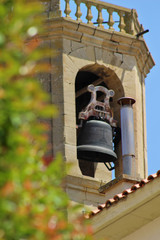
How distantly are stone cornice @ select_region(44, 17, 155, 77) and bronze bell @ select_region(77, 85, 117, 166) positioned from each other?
85 cm

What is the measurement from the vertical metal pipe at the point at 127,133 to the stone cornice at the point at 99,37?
1.35m

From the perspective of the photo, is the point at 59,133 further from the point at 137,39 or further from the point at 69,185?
the point at 137,39

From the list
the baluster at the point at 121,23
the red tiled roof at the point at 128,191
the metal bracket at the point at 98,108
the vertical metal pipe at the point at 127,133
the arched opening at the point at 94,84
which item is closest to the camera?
the red tiled roof at the point at 128,191

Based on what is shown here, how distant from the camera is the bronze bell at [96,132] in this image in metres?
14.8

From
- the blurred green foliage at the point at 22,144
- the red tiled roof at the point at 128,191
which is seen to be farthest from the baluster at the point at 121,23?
the blurred green foliage at the point at 22,144

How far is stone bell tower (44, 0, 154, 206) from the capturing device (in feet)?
50.4

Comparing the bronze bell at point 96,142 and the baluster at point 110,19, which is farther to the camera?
the baluster at point 110,19

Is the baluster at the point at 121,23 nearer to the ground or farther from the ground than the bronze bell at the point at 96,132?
farther from the ground

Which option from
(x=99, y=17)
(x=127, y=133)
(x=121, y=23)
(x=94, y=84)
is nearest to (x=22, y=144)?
(x=127, y=133)

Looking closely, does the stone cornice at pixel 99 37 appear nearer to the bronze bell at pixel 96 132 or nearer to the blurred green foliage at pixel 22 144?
the bronze bell at pixel 96 132

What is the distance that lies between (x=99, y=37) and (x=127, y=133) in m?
1.77

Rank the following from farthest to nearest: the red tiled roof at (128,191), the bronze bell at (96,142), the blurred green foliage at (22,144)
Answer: the bronze bell at (96,142), the red tiled roof at (128,191), the blurred green foliage at (22,144)

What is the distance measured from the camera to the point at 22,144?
11.2 feet

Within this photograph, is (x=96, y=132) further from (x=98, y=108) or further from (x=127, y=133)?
(x=98, y=108)
